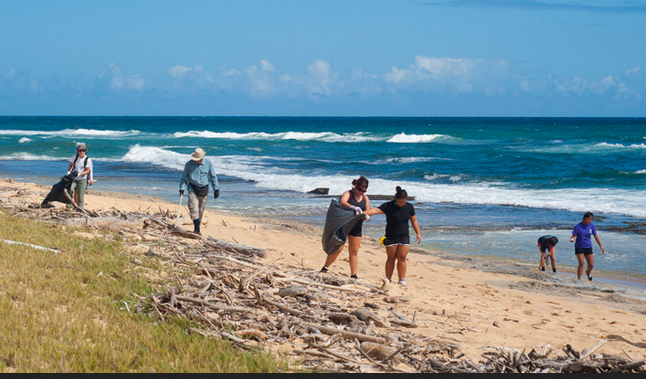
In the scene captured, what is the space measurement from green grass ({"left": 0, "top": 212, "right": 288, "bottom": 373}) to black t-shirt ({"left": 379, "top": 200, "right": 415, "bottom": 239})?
11.1 ft

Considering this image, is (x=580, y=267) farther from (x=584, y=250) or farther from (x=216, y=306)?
(x=216, y=306)

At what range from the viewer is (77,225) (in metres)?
10.4

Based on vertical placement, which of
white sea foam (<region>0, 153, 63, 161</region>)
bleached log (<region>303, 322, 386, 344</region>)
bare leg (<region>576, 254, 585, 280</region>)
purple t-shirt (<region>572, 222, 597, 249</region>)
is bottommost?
white sea foam (<region>0, 153, 63, 161</region>)

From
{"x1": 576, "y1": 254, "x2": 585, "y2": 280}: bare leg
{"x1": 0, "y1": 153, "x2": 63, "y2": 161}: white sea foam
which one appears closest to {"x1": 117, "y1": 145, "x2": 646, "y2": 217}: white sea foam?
{"x1": 576, "y1": 254, "x2": 585, "y2": 280}: bare leg

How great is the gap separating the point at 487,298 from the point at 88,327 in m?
5.71

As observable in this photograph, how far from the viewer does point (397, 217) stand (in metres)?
9.16

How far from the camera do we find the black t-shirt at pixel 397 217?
9.16 m

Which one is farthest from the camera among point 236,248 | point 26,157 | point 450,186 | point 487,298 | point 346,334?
point 26,157

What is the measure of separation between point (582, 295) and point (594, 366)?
200 inches

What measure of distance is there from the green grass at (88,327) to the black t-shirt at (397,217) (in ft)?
11.1

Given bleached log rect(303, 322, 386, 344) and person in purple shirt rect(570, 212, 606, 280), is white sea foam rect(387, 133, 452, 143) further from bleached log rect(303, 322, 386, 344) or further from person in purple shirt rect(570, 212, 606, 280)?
bleached log rect(303, 322, 386, 344)

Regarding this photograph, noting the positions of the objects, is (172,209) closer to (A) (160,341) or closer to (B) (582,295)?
(B) (582,295)

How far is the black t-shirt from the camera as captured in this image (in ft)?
30.0

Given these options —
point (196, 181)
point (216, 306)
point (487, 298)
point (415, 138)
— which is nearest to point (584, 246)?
point (487, 298)
